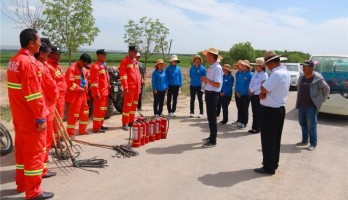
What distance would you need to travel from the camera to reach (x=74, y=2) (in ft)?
48.0

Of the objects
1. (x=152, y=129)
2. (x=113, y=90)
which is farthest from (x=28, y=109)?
(x=113, y=90)

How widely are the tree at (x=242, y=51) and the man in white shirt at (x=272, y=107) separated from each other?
38.1 metres

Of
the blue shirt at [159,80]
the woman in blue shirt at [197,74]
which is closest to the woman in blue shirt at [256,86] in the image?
the woman in blue shirt at [197,74]

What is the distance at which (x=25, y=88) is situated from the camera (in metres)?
3.72

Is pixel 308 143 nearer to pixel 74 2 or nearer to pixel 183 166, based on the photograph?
pixel 183 166

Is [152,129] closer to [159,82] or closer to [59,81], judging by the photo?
[59,81]

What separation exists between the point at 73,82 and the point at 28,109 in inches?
120

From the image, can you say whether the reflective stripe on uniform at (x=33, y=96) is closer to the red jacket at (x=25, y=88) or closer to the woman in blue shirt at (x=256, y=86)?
the red jacket at (x=25, y=88)

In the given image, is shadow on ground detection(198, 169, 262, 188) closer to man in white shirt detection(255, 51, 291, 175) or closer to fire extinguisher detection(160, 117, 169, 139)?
man in white shirt detection(255, 51, 291, 175)

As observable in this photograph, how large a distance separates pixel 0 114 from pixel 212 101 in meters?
7.15

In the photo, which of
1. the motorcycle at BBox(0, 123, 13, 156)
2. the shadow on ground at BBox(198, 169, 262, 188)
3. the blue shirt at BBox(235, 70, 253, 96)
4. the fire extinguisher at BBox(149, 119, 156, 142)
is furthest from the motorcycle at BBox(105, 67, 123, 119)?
the shadow on ground at BBox(198, 169, 262, 188)

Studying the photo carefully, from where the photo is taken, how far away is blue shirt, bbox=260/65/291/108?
200 inches

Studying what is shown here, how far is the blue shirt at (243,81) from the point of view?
864 centimetres

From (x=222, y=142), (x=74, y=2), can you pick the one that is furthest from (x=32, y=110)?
(x=74, y=2)
